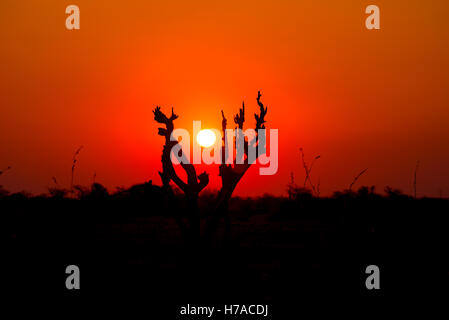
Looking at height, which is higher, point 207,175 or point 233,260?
point 207,175

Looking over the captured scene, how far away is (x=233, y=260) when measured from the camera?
35.2 feet

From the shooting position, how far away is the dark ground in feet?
28.1

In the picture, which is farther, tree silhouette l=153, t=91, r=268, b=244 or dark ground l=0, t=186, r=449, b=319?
tree silhouette l=153, t=91, r=268, b=244

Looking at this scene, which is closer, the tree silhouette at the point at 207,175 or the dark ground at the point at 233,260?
the dark ground at the point at 233,260

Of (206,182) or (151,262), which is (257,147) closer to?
(206,182)

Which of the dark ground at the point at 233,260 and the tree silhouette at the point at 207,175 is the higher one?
the tree silhouette at the point at 207,175

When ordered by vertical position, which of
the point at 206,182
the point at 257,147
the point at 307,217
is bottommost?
the point at 307,217

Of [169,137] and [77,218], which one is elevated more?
[169,137]

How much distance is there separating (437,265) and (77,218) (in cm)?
1039

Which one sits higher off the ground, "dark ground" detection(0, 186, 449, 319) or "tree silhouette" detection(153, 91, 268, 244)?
"tree silhouette" detection(153, 91, 268, 244)

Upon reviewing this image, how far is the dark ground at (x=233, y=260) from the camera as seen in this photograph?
856 cm

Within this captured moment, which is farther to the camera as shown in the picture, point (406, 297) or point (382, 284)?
point (382, 284)
